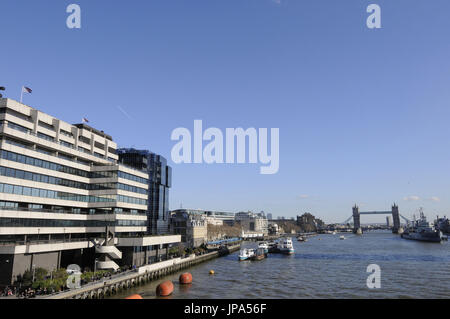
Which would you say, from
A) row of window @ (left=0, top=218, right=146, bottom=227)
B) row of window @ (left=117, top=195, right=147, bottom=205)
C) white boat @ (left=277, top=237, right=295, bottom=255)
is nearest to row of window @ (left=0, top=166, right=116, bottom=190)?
row of window @ (left=117, top=195, right=147, bottom=205)

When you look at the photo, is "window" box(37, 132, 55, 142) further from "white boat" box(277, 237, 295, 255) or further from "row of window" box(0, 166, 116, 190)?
"white boat" box(277, 237, 295, 255)

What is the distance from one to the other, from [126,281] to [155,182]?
109326 millimetres

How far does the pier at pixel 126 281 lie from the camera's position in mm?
48531

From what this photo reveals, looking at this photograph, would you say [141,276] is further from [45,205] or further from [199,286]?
[45,205]

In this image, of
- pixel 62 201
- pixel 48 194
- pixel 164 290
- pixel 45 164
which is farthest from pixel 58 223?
pixel 164 290

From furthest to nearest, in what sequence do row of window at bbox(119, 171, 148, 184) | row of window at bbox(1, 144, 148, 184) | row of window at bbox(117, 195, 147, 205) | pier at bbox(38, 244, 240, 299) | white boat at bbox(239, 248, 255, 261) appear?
white boat at bbox(239, 248, 255, 261), row of window at bbox(119, 171, 148, 184), row of window at bbox(117, 195, 147, 205), row of window at bbox(1, 144, 148, 184), pier at bbox(38, 244, 240, 299)

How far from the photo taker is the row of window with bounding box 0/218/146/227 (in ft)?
185

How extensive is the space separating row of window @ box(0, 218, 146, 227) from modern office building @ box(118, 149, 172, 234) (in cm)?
7170

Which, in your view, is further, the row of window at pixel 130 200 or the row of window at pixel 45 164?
the row of window at pixel 130 200

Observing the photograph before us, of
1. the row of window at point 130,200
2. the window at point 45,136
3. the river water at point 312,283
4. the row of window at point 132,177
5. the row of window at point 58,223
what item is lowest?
the river water at point 312,283

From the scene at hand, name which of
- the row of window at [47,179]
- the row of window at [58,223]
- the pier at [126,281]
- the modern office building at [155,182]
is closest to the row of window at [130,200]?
the row of window at [47,179]

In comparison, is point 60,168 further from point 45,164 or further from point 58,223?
point 58,223

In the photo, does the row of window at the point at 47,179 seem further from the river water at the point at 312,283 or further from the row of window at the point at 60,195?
the river water at the point at 312,283

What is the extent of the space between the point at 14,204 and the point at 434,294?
7778 cm
